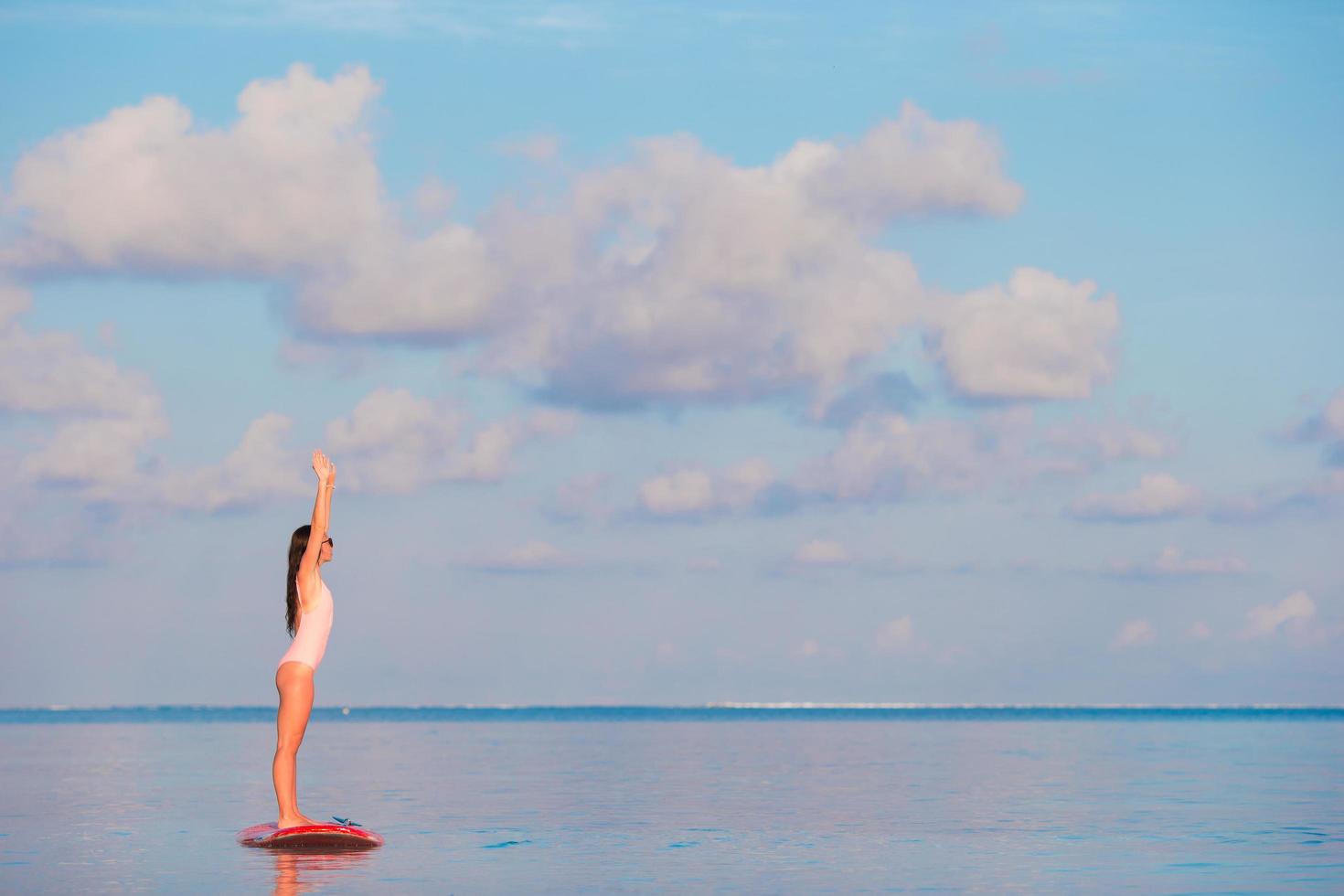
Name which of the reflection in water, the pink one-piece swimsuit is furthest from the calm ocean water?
the pink one-piece swimsuit

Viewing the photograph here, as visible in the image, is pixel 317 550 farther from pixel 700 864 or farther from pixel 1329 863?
pixel 1329 863

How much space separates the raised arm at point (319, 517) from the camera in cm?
1311

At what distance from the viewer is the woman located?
1369cm

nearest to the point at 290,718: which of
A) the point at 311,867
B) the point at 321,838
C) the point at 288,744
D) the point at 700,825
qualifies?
the point at 288,744

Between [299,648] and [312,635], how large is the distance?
0.55ft

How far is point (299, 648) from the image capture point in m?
13.9

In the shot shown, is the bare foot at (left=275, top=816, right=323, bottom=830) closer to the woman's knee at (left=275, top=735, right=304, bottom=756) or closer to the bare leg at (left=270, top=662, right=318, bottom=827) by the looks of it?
the bare leg at (left=270, top=662, right=318, bottom=827)

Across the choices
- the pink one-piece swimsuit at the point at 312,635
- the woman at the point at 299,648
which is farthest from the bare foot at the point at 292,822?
the pink one-piece swimsuit at the point at 312,635

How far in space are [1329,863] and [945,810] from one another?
5.63 metres

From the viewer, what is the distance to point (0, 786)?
23.5 metres

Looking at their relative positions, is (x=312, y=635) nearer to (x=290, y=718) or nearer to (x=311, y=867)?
(x=290, y=718)

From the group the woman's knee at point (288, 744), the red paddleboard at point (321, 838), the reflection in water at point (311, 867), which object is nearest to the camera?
the reflection in water at point (311, 867)

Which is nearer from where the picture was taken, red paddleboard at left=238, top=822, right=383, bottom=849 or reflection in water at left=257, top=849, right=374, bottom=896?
reflection in water at left=257, top=849, right=374, bottom=896

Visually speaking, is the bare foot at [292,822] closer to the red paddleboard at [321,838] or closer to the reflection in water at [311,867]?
the red paddleboard at [321,838]
